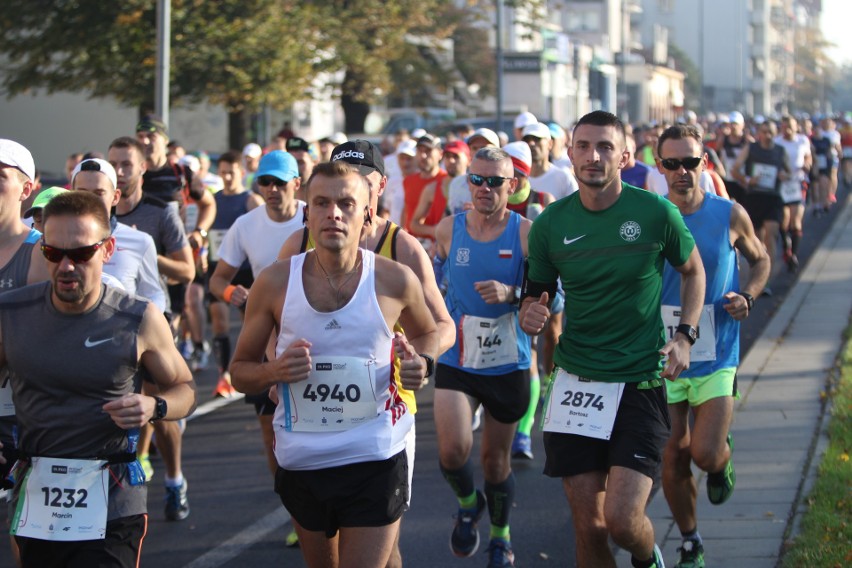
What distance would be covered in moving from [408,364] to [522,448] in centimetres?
442

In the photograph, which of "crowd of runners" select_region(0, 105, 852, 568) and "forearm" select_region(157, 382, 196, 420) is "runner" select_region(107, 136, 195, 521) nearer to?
"crowd of runners" select_region(0, 105, 852, 568)

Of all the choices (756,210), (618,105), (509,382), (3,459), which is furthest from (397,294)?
(618,105)

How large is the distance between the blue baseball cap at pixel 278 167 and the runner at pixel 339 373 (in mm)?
3141

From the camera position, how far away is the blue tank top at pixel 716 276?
6430 mm

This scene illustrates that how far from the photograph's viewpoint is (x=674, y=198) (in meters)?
6.66

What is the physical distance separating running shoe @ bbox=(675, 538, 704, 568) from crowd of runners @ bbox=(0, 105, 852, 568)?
0.01 m

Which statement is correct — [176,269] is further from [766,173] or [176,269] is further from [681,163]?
[766,173]

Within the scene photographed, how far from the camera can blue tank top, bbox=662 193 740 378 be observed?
6430 millimetres

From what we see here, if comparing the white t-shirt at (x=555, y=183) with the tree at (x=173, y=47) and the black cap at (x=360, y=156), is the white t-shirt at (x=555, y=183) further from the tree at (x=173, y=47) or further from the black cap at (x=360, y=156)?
the tree at (x=173, y=47)

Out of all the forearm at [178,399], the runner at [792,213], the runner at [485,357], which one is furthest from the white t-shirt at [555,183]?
the runner at [792,213]

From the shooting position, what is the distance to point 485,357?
694cm

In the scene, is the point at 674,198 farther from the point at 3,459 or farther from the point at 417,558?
the point at 3,459

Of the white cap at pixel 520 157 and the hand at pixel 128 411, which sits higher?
the white cap at pixel 520 157

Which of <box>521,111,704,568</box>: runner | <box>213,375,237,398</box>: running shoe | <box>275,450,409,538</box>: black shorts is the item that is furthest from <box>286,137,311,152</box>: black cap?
<box>275,450,409,538</box>: black shorts
